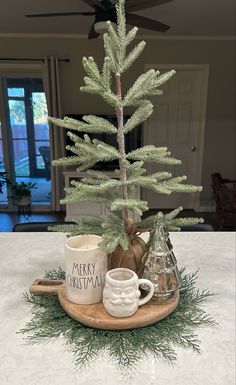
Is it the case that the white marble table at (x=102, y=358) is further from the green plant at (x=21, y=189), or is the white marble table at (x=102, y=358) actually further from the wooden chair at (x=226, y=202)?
the green plant at (x=21, y=189)

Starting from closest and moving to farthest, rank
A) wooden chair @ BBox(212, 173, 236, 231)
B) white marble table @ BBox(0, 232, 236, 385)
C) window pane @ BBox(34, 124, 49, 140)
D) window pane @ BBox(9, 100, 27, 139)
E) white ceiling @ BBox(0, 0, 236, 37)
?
1. white marble table @ BBox(0, 232, 236, 385)
2. white ceiling @ BBox(0, 0, 236, 37)
3. wooden chair @ BBox(212, 173, 236, 231)
4. window pane @ BBox(9, 100, 27, 139)
5. window pane @ BBox(34, 124, 49, 140)

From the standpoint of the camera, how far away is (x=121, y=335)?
0.70 meters

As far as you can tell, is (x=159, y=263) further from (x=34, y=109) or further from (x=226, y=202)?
(x=34, y=109)

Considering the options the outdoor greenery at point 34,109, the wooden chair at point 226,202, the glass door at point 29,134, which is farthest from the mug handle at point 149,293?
the outdoor greenery at point 34,109

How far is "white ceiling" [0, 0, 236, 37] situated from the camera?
3.16 metres

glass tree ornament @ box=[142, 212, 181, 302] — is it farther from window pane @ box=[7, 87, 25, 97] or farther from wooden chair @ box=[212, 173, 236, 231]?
window pane @ box=[7, 87, 25, 97]

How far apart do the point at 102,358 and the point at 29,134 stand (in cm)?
462

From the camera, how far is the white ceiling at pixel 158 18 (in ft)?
10.4

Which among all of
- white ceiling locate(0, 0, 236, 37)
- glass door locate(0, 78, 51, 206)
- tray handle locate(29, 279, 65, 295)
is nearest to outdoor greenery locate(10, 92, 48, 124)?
glass door locate(0, 78, 51, 206)

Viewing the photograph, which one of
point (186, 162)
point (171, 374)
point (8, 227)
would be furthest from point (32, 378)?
point (186, 162)

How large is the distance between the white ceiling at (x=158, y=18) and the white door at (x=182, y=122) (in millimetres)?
607

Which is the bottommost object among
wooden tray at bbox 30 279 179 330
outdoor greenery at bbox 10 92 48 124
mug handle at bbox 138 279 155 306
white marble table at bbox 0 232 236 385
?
white marble table at bbox 0 232 236 385

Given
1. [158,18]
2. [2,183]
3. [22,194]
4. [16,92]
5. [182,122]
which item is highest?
[158,18]

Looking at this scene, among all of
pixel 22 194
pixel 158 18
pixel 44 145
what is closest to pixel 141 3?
pixel 158 18
